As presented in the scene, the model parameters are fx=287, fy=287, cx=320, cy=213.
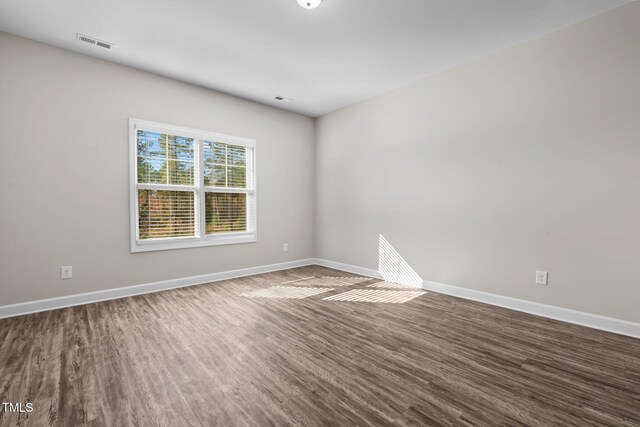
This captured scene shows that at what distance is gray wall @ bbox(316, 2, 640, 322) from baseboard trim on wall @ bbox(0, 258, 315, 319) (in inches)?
83.1

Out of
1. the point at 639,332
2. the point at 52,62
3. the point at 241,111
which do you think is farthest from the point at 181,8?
the point at 639,332

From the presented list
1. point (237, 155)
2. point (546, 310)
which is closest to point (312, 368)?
point (546, 310)

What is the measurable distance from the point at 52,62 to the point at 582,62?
5.33m

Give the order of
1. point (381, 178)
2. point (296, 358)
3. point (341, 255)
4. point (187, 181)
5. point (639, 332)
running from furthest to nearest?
point (341, 255) < point (381, 178) < point (187, 181) < point (639, 332) < point (296, 358)

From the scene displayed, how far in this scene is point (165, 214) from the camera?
3834 mm

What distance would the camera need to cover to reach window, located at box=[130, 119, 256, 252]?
12.0 ft

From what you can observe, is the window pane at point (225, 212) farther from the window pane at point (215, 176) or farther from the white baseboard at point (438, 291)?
the white baseboard at point (438, 291)

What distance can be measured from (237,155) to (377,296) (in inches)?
118

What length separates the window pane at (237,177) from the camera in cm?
451

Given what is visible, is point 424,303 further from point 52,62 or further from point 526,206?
point 52,62

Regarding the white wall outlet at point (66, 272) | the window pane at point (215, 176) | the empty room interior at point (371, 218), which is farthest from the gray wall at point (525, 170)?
the white wall outlet at point (66, 272)

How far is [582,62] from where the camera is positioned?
269cm

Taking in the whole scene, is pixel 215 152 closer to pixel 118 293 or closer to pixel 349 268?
pixel 118 293

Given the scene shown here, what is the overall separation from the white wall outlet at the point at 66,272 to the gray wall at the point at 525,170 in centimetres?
383
